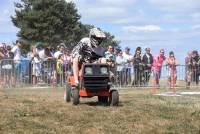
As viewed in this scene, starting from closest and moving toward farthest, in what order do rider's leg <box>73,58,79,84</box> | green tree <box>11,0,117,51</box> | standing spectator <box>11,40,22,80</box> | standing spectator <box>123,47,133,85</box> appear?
1. rider's leg <box>73,58,79,84</box>
2. standing spectator <box>11,40,22,80</box>
3. standing spectator <box>123,47,133,85</box>
4. green tree <box>11,0,117,51</box>

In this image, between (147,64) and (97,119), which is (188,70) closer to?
(147,64)

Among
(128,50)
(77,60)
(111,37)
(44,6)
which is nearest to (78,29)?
(44,6)

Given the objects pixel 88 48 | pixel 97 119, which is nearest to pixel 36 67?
pixel 88 48

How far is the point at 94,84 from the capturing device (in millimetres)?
12648

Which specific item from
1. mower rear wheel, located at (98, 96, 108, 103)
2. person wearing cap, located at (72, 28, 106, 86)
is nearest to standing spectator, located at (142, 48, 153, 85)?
mower rear wheel, located at (98, 96, 108, 103)

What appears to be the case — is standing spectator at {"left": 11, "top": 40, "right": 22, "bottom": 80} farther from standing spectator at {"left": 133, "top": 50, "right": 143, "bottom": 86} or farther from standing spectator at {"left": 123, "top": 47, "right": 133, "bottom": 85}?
standing spectator at {"left": 133, "top": 50, "right": 143, "bottom": 86}

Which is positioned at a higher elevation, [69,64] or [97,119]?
[69,64]

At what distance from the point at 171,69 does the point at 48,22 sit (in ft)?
147

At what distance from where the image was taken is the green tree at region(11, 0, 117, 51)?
219 ft

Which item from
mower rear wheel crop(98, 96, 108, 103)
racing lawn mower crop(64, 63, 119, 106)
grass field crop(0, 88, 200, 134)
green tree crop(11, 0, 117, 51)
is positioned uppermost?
green tree crop(11, 0, 117, 51)

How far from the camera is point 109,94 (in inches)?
501

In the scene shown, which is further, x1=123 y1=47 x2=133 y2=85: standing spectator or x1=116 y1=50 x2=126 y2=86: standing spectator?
x1=123 y1=47 x2=133 y2=85: standing spectator

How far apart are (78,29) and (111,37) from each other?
14.8 meters

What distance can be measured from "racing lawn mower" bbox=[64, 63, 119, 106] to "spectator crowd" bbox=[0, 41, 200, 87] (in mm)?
10504
